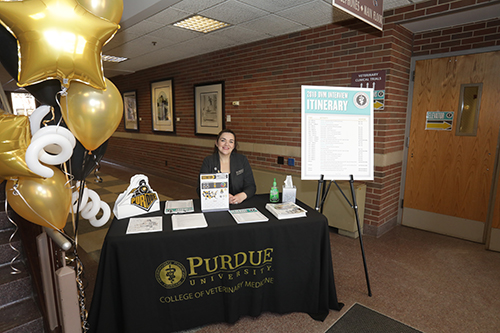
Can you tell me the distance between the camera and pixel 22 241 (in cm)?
216

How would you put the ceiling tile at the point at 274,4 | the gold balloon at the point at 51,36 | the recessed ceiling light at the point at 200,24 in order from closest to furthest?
the gold balloon at the point at 51,36 < the ceiling tile at the point at 274,4 < the recessed ceiling light at the point at 200,24

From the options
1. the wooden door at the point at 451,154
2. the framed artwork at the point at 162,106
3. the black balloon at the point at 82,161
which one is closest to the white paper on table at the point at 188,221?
the black balloon at the point at 82,161

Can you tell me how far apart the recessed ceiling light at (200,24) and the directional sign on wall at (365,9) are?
208cm

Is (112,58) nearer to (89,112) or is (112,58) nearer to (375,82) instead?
A: (375,82)

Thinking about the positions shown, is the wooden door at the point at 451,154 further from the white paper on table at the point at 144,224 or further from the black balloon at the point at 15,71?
the black balloon at the point at 15,71

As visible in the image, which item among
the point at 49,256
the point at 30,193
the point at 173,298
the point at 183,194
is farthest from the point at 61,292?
the point at 183,194

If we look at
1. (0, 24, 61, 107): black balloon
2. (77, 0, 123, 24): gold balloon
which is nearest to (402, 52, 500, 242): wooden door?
(77, 0, 123, 24): gold balloon

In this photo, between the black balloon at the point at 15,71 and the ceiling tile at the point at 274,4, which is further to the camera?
the ceiling tile at the point at 274,4

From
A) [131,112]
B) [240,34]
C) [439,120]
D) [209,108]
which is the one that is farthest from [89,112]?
[131,112]

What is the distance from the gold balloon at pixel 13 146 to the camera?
1229 mm

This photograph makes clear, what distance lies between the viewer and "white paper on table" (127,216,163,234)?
5.76 ft

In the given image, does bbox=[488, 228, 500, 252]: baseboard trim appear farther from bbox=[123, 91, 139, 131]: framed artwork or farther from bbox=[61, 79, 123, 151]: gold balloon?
bbox=[123, 91, 139, 131]: framed artwork

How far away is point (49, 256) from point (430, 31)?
4275 mm

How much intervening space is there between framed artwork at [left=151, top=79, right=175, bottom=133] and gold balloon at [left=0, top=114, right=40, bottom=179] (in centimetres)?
531
